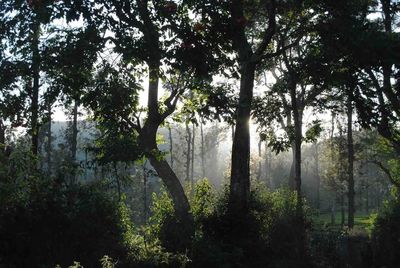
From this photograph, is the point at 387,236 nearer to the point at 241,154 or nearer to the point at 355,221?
the point at 241,154

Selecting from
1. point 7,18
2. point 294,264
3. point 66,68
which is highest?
point 7,18

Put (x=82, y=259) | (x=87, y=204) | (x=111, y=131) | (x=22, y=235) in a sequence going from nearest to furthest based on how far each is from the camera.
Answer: (x=22, y=235)
(x=82, y=259)
(x=87, y=204)
(x=111, y=131)

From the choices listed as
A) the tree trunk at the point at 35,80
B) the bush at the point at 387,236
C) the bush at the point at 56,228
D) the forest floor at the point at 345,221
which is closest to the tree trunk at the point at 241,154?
the forest floor at the point at 345,221

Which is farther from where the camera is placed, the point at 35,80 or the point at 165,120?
the point at 165,120

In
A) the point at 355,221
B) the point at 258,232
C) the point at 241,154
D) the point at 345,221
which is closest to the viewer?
the point at 258,232

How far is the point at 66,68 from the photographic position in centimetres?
1149

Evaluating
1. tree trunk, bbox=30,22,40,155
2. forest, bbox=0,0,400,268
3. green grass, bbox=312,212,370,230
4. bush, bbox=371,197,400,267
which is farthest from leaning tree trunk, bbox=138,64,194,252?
bush, bbox=371,197,400,267

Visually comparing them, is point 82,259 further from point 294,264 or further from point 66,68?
point 294,264

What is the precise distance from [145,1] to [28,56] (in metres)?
3.00

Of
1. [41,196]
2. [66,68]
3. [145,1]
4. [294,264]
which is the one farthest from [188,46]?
[294,264]

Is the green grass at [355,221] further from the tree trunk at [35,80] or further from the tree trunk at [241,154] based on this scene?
the tree trunk at [35,80]

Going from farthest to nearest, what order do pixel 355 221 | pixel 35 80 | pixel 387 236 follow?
1. pixel 355 221
2. pixel 387 236
3. pixel 35 80

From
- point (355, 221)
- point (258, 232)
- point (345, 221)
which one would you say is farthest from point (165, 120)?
point (345, 221)

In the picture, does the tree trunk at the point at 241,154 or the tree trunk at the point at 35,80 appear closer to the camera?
the tree trunk at the point at 35,80
